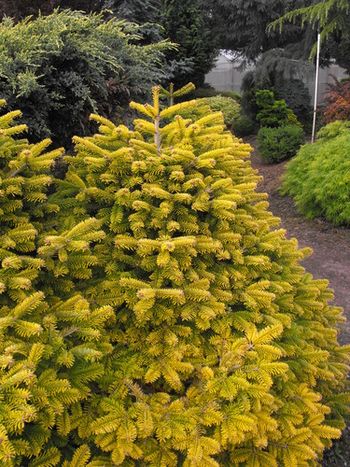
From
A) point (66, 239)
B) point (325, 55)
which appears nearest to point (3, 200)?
point (66, 239)

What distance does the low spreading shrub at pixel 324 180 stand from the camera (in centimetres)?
636

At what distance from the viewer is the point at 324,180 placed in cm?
654

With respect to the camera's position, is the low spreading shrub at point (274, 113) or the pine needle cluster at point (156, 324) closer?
the pine needle cluster at point (156, 324)

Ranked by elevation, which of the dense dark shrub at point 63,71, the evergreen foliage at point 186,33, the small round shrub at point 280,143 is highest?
the evergreen foliage at point 186,33

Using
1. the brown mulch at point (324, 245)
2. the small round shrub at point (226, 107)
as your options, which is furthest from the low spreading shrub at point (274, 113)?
the brown mulch at point (324, 245)

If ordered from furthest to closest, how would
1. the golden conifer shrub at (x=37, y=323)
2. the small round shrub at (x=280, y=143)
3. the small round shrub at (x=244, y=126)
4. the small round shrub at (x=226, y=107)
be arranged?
the small round shrub at (x=244, y=126)
the small round shrub at (x=226, y=107)
the small round shrub at (x=280, y=143)
the golden conifer shrub at (x=37, y=323)

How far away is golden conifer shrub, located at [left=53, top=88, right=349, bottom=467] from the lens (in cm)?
179

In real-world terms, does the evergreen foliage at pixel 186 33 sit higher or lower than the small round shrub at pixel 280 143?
higher

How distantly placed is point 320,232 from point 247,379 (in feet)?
16.8

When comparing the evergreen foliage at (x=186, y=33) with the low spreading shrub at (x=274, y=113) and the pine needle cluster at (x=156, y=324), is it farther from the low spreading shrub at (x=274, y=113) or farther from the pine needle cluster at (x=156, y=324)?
the pine needle cluster at (x=156, y=324)

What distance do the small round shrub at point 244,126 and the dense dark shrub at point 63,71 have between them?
403 inches

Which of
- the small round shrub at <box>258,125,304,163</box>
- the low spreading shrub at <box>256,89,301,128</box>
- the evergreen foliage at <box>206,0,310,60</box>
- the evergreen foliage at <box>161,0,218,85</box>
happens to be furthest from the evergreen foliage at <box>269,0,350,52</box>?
the evergreen foliage at <box>206,0,310,60</box>

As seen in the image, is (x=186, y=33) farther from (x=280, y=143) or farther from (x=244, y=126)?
(x=280, y=143)

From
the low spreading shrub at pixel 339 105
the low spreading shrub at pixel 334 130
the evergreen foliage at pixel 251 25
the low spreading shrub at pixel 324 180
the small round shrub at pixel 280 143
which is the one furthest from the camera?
the evergreen foliage at pixel 251 25
